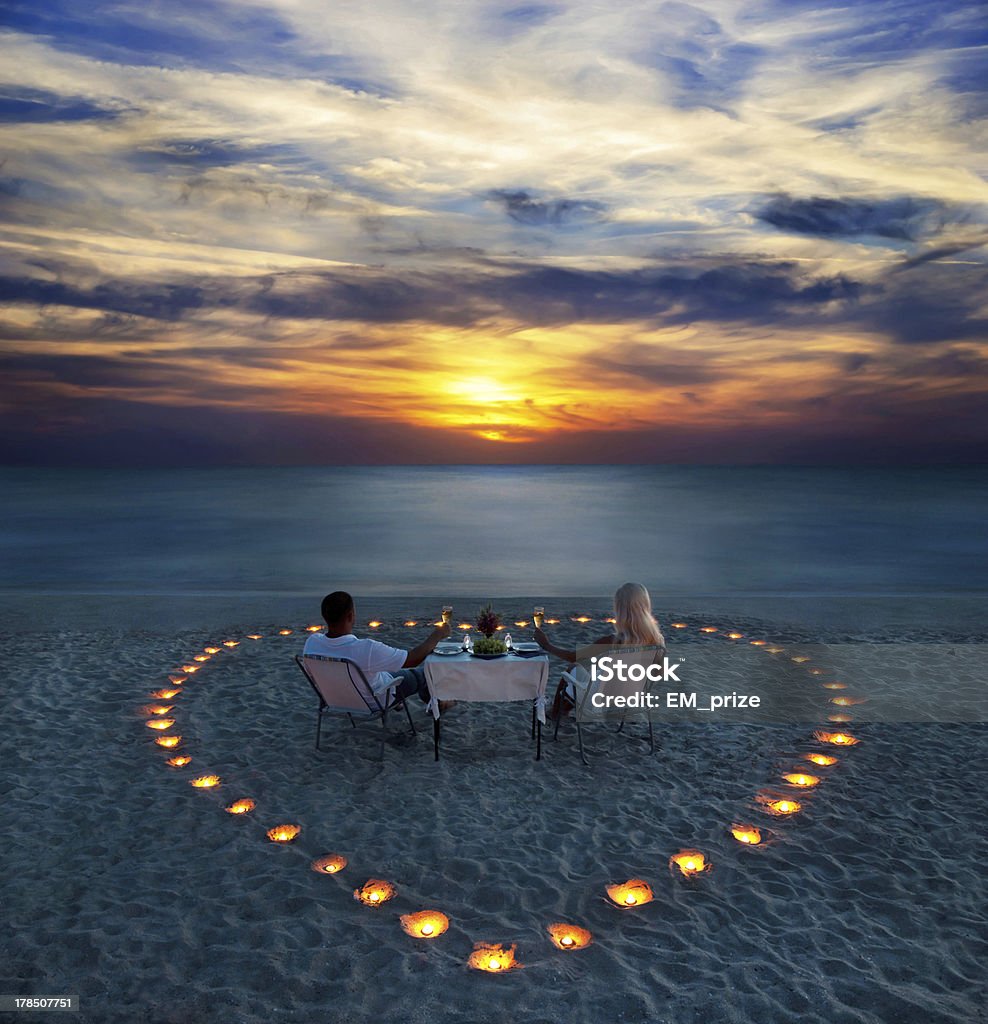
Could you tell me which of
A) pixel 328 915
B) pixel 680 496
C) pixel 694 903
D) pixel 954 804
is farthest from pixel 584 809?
pixel 680 496

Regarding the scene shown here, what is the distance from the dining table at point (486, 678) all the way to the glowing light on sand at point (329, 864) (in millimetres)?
1491

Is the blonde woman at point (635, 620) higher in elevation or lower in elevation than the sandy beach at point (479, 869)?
higher

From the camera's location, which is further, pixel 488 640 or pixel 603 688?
pixel 603 688

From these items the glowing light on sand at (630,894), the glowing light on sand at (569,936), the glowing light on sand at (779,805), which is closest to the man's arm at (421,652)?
the glowing light on sand at (630,894)

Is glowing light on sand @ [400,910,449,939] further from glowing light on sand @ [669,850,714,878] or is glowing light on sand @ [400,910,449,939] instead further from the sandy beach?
glowing light on sand @ [669,850,714,878]

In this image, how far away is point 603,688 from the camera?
6.21 metres

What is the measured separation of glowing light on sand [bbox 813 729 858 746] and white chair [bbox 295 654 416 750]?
365 centimetres

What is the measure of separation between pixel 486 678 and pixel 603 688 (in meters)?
1.04

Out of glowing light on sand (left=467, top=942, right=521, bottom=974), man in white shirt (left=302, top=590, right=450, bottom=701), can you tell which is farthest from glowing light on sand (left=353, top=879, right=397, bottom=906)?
man in white shirt (left=302, top=590, right=450, bottom=701)

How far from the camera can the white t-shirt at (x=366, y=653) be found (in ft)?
19.3

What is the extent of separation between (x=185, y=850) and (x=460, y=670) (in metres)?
2.19

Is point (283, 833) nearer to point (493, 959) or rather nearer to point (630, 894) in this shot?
point (493, 959)

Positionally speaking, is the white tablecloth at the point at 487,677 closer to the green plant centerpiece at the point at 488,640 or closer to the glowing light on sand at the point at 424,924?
the green plant centerpiece at the point at 488,640

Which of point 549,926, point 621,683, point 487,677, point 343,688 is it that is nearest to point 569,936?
point 549,926
